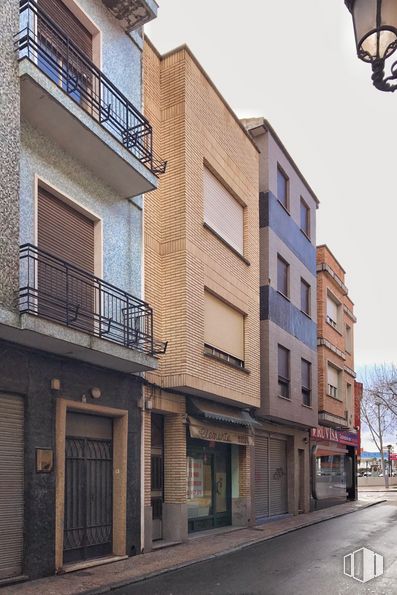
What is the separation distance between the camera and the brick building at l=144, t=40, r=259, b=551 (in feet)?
44.1

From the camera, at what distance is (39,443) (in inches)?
383

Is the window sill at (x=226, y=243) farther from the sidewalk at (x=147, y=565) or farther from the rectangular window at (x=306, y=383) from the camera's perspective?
the rectangular window at (x=306, y=383)

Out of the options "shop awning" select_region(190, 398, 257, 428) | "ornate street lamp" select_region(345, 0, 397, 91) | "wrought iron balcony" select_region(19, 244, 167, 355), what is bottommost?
"shop awning" select_region(190, 398, 257, 428)

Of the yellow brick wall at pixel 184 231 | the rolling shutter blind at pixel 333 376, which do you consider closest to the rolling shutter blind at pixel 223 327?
the yellow brick wall at pixel 184 231

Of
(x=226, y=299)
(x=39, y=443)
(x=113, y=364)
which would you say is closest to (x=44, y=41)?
(x=113, y=364)

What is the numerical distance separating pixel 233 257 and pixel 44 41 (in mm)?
7544

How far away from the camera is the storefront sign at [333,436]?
24.4 meters

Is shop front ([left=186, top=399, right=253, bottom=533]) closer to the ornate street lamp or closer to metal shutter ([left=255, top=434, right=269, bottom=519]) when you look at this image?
metal shutter ([left=255, top=434, right=269, bottom=519])

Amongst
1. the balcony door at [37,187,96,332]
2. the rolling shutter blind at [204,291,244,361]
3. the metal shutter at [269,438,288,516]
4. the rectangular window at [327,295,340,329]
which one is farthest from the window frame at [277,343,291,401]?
the balcony door at [37,187,96,332]

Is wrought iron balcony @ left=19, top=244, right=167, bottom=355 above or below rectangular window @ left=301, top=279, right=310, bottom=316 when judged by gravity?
below

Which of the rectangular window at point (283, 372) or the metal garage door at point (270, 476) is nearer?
the metal garage door at point (270, 476)

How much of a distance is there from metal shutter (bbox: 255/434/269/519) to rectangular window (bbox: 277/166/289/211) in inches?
305

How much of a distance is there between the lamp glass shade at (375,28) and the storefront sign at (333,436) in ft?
70.3

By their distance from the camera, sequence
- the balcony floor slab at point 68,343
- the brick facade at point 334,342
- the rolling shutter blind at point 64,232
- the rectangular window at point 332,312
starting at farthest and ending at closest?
the rectangular window at point 332,312 < the brick facade at point 334,342 < the rolling shutter blind at point 64,232 < the balcony floor slab at point 68,343
